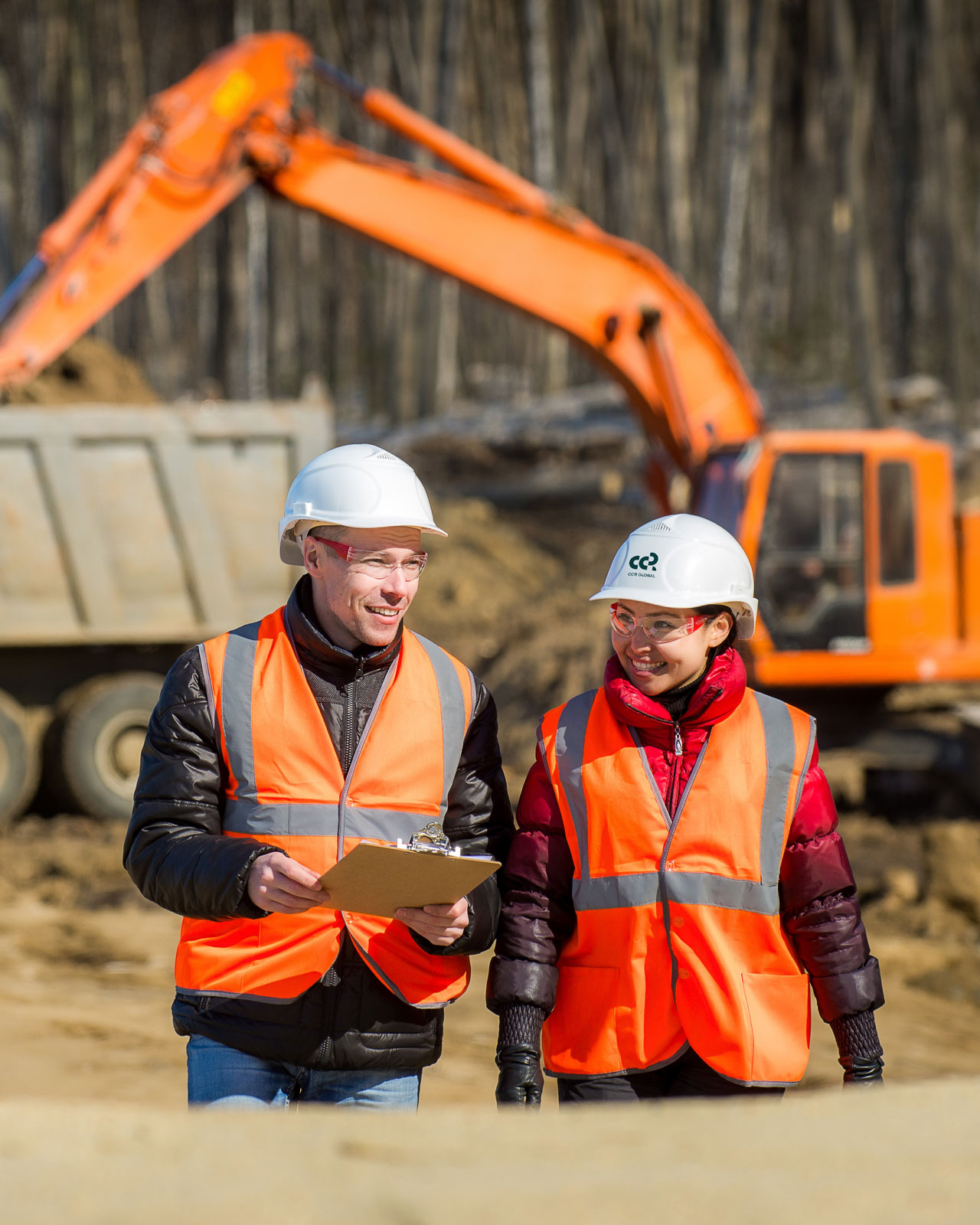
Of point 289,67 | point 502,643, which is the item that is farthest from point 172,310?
point 289,67

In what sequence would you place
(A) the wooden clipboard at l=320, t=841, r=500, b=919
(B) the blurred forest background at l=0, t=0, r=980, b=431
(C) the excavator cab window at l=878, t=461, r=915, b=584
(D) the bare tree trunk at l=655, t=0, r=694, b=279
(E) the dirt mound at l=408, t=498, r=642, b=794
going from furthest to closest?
(B) the blurred forest background at l=0, t=0, r=980, b=431 < (D) the bare tree trunk at l=655, t=0, r=694, b=279 < (E) the dirt mound at l=408, t=498, r=642, b=794 < (C) the excavator cab window at l=878, t=461, r=915, b=584 < (A) the wooden clipboard at l=320, t=841, r=500, b=919

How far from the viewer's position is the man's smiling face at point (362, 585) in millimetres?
2553

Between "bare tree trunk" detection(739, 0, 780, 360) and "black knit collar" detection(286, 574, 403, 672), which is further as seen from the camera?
"bare tree trunk" detection(739, 0, 780, 360)

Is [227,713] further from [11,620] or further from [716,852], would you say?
[11,620]

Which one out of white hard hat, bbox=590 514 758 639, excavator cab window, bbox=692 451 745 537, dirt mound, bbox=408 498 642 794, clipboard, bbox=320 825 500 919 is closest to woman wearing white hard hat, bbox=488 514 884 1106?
white hard hat, bbox=590 514 758 639

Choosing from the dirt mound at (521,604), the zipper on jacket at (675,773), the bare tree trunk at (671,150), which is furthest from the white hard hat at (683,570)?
the bare tree trunk at (671,150)

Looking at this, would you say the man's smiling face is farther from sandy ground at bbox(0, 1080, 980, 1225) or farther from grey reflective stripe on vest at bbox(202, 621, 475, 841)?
sandy ground at bbox(0, 1080, 980, 1225)

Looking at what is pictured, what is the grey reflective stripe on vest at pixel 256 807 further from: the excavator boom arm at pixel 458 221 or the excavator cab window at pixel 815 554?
the excavator boom arm at pixel 458 221

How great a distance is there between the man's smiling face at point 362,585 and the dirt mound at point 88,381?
25.3 feet

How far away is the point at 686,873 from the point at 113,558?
19.8 feet

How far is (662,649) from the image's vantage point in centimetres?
272

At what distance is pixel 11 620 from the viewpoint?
26.0 ft

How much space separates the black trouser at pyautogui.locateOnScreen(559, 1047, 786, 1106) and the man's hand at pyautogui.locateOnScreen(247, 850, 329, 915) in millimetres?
649

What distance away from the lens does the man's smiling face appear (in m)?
2.55
